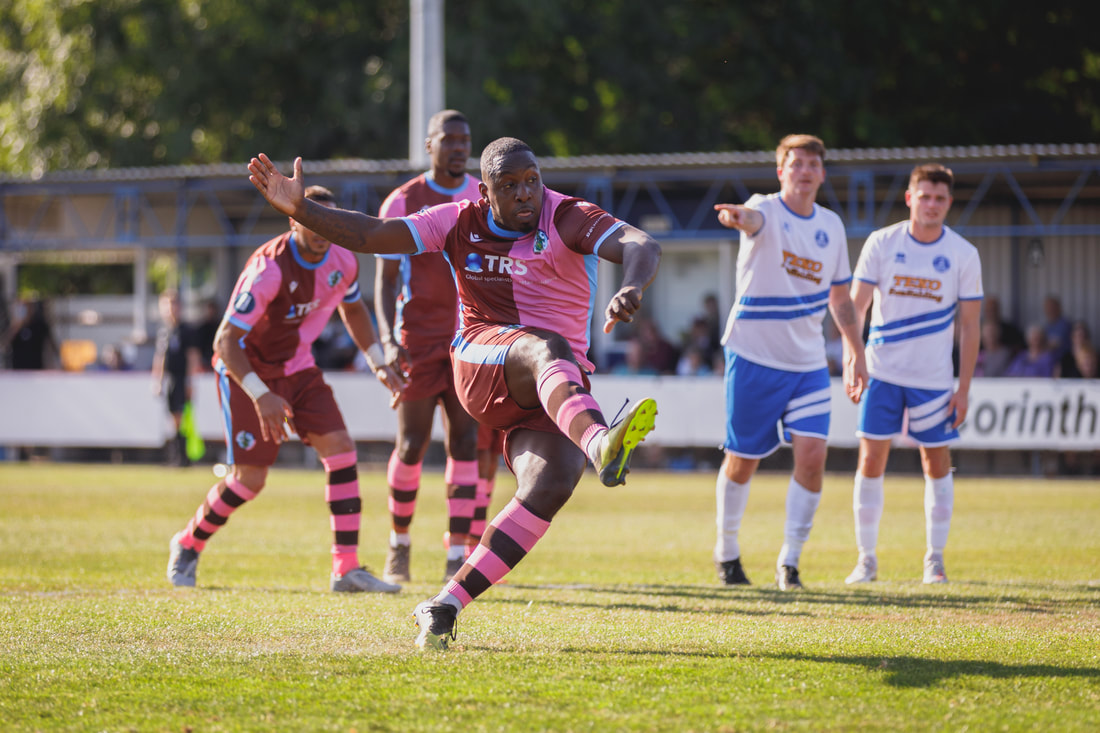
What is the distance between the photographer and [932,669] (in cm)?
496

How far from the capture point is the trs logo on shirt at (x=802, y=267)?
785 cm

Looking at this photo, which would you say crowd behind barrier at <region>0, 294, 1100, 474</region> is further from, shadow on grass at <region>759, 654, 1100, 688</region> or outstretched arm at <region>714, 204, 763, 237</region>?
shadow on grass at <region>759, 654, 1100, 688</region>

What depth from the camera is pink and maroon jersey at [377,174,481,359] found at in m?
8.31

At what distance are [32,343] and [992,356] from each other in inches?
603

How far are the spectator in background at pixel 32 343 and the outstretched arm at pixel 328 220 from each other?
1870cm

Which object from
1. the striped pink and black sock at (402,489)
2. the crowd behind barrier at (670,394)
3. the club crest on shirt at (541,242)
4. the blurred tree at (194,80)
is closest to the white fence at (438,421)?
the crowd behind barrier at (670,394)

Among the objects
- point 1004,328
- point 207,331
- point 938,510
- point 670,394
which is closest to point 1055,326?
point 1004,328

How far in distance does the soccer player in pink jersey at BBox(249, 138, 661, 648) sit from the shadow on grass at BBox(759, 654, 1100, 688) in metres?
1.09

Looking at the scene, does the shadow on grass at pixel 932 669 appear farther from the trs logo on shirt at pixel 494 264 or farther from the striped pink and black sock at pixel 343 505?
the striped pink and black sock at pixel 343 505

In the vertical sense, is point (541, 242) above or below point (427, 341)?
above

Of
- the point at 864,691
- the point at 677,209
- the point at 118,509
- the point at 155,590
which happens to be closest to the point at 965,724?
the point at 864,691

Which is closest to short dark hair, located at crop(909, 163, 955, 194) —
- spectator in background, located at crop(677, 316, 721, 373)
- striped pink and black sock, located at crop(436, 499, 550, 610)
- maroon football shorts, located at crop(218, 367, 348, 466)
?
maroon football shorts, located at crop(218, 367, 348, 466)

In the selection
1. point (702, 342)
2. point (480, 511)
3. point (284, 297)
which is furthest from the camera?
point (702, 342)

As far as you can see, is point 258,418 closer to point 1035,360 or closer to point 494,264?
point 494,264
